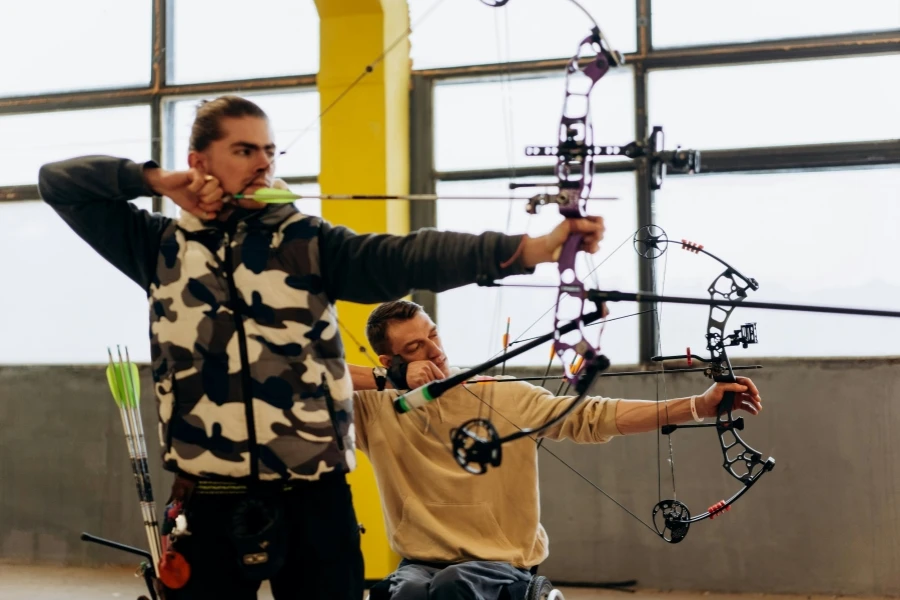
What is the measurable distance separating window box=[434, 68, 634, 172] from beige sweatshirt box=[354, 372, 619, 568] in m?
1.61

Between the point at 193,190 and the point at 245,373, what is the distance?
0.77 ft

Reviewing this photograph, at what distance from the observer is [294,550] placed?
120cm

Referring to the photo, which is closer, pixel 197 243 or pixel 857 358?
pixel 197 243

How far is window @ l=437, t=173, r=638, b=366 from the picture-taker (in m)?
3.31

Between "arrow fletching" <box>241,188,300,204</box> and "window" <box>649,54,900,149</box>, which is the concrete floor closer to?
"window" <box>649,54,900,149</box>

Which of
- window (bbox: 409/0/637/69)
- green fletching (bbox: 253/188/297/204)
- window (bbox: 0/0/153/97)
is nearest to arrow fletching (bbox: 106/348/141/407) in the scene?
green fletching (bbox: 253/188/297/204)

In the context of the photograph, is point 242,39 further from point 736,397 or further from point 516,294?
point 736,397

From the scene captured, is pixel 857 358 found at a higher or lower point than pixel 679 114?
lower

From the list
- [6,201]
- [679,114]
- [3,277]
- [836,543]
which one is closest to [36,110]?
[6,201]

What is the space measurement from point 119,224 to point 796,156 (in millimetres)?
2495

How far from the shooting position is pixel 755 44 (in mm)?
3301

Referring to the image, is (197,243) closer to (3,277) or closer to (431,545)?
(431,545)

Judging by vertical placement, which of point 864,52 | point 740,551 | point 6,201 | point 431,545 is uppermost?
point 864,52

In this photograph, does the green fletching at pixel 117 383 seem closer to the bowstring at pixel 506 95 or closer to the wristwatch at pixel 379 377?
the wristwatch at pixel 379 377
